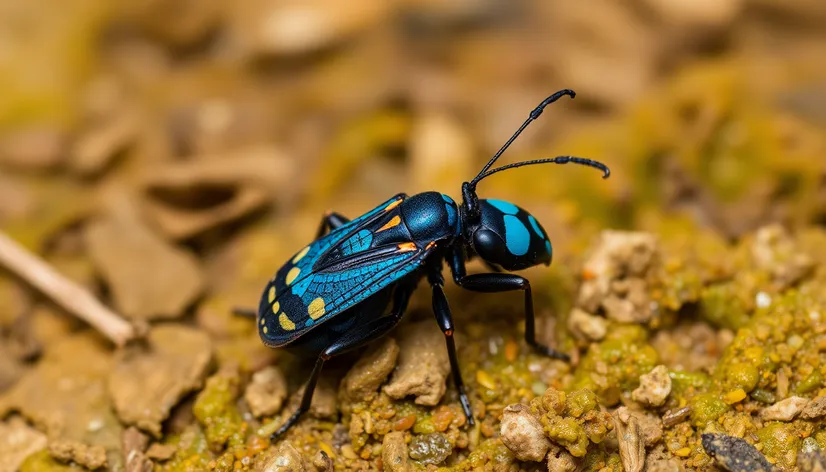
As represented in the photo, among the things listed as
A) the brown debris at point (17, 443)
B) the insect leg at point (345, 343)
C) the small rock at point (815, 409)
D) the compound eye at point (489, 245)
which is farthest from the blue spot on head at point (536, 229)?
the brown debris at point (17, 443)

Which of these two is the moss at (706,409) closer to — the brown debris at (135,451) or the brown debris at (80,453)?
the brown debris at (135,451)

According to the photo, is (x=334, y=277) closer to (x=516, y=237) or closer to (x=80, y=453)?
(x=516, y=237)

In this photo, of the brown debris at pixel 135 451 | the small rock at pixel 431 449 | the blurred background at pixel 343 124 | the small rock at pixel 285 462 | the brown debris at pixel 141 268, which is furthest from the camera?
the blurred background at pixel 343 124

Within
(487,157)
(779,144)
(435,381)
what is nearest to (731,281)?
(779,144)

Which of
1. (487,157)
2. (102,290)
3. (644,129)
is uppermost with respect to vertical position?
(644,129)

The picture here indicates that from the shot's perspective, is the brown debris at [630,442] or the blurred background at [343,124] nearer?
the brown debris at [630,442]

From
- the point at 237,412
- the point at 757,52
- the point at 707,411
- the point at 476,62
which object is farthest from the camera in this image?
the point at 476,62

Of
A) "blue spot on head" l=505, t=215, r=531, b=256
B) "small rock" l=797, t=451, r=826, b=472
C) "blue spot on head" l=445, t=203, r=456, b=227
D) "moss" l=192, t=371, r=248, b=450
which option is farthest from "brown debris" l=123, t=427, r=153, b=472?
"small rock" l=797, t=451, r=826, b=472

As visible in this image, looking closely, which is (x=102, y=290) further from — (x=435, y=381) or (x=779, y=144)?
(x=779, y=144)
